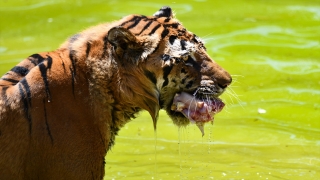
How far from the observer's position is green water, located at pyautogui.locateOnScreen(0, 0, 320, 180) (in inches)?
197

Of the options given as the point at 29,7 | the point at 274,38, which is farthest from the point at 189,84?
the point at 29,7

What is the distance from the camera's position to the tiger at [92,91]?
3242 millimetres

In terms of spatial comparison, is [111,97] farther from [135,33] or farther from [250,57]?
[250,57]

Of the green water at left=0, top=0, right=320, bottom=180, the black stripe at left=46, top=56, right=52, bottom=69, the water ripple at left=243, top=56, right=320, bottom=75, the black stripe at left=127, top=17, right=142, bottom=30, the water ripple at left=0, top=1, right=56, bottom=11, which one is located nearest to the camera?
the black stripe at left=46, top=56, right=52, bottom=69

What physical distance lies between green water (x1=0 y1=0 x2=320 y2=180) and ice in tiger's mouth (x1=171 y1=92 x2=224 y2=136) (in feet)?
1.70

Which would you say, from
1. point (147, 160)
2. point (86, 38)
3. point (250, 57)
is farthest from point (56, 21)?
point (86, 38)

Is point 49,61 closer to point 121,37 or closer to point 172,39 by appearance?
point 121,37

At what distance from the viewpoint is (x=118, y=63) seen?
3404 mm

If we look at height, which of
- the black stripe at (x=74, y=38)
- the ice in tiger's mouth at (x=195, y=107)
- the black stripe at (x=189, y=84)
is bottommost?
the ice in tiger's mouth at (x=195, y=107)

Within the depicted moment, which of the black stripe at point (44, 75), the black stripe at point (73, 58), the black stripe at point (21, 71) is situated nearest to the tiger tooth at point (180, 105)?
the black stripe at point (73, 58)

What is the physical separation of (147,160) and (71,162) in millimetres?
1885

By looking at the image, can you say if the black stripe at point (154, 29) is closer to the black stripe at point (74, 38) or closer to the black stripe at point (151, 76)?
the black stripe at point (151, 76)

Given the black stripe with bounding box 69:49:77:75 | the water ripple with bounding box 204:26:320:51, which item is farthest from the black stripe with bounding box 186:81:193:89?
the water ripple with bounding box 204:26:320:51

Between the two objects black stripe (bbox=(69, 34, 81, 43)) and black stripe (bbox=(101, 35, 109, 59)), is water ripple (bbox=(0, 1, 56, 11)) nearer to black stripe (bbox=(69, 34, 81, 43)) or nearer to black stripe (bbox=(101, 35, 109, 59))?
black stripe (bbox=(69, 34, 81, 43))
